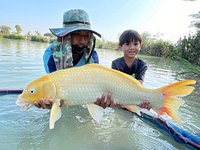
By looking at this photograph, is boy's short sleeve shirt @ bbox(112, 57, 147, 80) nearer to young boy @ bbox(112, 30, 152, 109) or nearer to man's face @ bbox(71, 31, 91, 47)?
young boy @ bbox(112, 30, 152, 109)

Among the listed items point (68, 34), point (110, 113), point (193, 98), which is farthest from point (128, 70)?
point (193, 98)

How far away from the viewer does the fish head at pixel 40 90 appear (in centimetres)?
204

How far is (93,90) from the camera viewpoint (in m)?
2.12

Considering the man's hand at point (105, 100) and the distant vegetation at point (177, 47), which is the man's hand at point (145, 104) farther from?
the distant vegetation at point (177, 47)

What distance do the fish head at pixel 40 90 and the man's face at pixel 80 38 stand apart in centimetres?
116

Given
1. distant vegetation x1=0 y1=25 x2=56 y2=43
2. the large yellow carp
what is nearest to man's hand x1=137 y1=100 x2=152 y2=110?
the large yellow carp

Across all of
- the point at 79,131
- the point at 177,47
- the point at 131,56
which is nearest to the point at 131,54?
the point at 131,56

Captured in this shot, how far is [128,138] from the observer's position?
290cm

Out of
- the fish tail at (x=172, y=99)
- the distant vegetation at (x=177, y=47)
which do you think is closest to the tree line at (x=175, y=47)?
the distant vegetation at (x=177, y=47)

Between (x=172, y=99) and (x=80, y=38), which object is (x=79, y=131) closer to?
(x=80, y=38)

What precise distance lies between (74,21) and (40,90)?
1297 millimetres

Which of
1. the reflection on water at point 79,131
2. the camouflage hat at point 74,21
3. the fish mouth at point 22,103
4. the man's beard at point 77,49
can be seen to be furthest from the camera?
the man's beard at point 77,49

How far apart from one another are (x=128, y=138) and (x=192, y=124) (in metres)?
1.33

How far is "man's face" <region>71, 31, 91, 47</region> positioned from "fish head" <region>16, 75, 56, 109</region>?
45.7 inches
